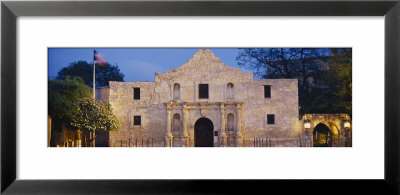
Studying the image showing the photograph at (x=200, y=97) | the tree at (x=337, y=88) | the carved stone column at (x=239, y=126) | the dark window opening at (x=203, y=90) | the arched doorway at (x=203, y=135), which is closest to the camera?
the tree at (x=337, y=88)

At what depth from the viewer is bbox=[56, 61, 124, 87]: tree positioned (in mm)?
10773

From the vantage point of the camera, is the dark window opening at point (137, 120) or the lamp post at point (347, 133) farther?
the dark window opening at point (137, 120)

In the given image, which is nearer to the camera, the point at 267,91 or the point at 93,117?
the point at 93,117

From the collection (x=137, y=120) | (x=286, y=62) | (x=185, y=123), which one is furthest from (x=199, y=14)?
(x=185, y=123)

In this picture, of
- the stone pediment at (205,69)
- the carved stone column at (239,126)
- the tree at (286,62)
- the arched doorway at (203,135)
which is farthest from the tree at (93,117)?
the tree at (286,62)

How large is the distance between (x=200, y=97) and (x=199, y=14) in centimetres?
557

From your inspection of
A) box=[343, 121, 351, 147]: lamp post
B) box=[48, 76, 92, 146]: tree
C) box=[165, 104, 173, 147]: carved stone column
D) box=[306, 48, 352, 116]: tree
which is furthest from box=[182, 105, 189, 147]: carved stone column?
box=[343, 121, 351, 147]: lamp post

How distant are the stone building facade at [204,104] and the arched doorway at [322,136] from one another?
1.75 ft

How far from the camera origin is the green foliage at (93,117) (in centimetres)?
1132

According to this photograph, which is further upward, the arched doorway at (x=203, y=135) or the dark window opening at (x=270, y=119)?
the dark window opening at (x=270, y=119)

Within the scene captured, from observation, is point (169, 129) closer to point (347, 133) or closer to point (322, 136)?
point (322, 136)

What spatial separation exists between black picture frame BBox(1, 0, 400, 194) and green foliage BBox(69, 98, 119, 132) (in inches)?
169

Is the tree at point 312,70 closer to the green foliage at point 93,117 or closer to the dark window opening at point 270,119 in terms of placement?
the dark window opening at point 270,119

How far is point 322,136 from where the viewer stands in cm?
1108
